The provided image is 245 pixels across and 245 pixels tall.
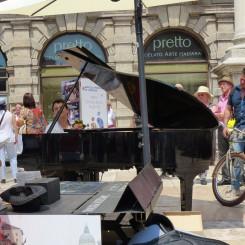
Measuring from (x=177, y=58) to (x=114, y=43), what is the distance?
222cm

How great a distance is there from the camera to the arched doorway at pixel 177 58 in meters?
19.4

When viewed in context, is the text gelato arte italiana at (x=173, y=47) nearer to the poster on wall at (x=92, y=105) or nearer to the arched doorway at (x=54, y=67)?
the arched doorway at (x=54, y=67)

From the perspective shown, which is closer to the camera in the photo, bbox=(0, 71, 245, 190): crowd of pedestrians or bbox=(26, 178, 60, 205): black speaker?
bbox=(26, 178, 60, 205): black speaker

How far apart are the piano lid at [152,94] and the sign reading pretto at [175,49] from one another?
13.1 m

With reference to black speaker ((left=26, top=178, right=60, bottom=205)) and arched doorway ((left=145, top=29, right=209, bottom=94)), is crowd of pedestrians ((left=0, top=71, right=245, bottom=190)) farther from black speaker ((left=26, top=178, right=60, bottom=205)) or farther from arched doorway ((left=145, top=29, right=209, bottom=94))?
arched doorway ((left=145, top=29, right=209, bottom=94))

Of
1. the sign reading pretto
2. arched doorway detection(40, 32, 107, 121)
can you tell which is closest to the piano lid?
arched doorway detection(40, 32, 107, 121)

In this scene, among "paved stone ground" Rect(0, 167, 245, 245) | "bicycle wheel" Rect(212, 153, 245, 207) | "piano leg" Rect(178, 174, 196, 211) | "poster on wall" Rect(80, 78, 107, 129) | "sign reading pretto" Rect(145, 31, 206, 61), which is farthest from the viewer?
"sign reading pretto" Rect(145, 31, 206, 61)

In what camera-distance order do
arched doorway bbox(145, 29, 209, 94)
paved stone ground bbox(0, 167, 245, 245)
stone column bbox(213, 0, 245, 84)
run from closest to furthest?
1. paved stone ground bbox(0, 167, 245, 245)
2. stone column bbox(213, 0, 245, 84)
3. arched doorway bbox(145, 29, 209, 94)

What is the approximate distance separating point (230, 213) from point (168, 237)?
11.5 feet

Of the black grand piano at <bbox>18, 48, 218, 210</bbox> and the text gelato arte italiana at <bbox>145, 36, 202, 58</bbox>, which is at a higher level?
the text gelato arte italiana at <bbox>145, 36, 202, 58</bbox>

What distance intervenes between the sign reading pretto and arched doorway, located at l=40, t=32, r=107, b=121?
1.71 meters

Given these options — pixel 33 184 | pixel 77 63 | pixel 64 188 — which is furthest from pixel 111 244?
pixel 77 63

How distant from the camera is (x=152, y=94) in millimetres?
6105

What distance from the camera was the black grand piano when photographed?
574cm
